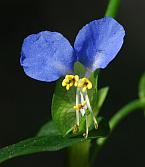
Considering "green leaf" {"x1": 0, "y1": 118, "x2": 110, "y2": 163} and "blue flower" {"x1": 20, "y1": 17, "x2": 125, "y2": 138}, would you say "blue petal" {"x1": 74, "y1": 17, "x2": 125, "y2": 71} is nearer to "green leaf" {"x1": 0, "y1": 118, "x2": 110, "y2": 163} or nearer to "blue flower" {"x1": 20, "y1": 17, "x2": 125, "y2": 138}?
"blue flower" {"x1": 20, "y1": 17, "x2": 125, "y2": 138}

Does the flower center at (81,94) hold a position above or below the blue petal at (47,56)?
below

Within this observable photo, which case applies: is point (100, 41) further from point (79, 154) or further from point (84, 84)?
point (79, 154)

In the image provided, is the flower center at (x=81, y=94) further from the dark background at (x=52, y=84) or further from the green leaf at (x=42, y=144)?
the dark background at (x=52, y=84)

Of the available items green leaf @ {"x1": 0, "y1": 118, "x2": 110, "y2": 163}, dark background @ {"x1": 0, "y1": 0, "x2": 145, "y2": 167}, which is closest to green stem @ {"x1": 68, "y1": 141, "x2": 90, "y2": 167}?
green leaf @ {"x1": 0, "y1": 118, "x2": 110, "y2": 163}

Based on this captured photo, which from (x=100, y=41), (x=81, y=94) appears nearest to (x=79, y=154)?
(x=81, y=94)

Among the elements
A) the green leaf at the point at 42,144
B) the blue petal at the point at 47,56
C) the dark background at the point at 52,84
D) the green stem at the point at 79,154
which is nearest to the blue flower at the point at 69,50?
the blue petal at the point at 47,56

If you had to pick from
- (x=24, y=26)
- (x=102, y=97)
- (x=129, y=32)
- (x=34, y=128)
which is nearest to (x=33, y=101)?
(x=34, y=128)

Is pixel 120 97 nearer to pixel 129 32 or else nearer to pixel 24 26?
pixel 129 32
